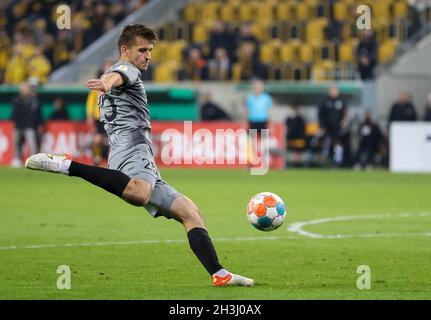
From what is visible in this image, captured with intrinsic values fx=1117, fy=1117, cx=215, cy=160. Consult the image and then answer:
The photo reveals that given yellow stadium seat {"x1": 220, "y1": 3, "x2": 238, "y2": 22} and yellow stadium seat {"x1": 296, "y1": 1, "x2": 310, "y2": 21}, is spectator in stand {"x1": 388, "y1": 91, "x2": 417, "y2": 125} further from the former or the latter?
yellow stadium seat {"x1": 220, "y1": 3, "x2": 238, "y2": 22}

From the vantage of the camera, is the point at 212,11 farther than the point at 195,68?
Yes

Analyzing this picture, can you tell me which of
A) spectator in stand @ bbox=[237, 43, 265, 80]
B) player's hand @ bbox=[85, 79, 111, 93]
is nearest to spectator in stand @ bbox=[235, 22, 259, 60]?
spectator in stand @ bbox=[237, 43, 265, 80]

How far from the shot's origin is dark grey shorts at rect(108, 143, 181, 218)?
866cm

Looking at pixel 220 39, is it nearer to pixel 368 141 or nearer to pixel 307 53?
pixel 307 53

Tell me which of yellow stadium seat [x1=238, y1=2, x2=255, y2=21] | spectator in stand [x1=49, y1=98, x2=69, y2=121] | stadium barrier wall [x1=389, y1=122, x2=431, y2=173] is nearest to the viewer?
stadium barrier wall [x1=389, y1=122, x2=431, y2=173]

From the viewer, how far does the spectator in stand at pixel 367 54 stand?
90.9ft

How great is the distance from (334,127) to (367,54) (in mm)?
2493

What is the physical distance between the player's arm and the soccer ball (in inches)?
75.4

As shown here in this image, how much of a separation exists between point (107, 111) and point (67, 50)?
24.3 metres

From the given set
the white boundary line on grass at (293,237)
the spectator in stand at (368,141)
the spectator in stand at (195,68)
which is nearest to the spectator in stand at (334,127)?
the spectator in stand at (368,141)

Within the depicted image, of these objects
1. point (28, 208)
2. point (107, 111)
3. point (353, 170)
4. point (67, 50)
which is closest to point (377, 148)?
point (353, 170)

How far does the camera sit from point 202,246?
8.51 meters

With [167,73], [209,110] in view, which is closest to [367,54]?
[209,110]

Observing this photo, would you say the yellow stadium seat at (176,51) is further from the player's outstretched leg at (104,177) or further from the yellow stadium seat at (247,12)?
the player's outstretched leg at (104,177)
